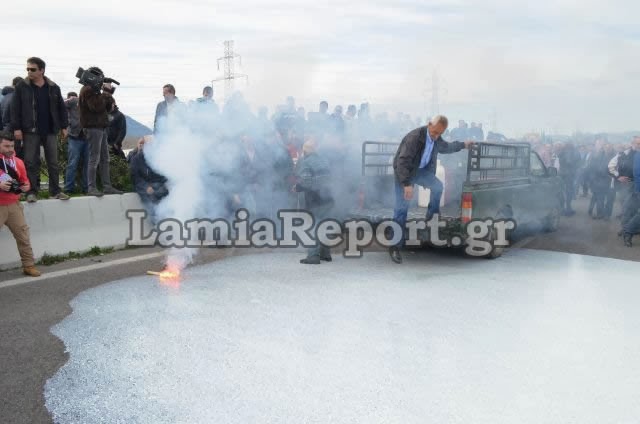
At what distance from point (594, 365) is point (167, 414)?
3045 mm

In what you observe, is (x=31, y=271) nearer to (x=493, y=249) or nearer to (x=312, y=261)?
(x=312, y=261)

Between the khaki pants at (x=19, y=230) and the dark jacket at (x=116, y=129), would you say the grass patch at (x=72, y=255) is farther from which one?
the dark jacket at (x=116, y=129)

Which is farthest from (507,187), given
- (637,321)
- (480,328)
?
(480,328)

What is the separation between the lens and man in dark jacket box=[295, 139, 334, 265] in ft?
24.9

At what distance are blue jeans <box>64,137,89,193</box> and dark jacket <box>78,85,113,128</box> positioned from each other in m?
0.43

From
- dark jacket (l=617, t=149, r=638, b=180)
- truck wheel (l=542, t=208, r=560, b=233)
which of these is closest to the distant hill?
truck wheel (l=542, t=208, r=560, b=233)

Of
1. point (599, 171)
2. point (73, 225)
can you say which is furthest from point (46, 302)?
point (599, 171)

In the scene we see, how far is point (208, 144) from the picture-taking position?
27.7 feet

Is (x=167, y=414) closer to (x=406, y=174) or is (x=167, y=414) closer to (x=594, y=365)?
(x=594, y=365)

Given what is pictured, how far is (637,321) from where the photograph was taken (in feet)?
16.6

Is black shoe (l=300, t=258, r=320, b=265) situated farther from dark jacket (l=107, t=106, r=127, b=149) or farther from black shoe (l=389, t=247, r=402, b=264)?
dark jacket (l=107, t=106, r=127, b=149)

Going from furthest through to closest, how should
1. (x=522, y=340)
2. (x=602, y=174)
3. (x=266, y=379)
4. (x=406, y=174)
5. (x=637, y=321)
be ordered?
(x=602, y=174)
(x=406, y=174)
(x=637, y=321)
(x=522, y=340)
(x=266, y=379)

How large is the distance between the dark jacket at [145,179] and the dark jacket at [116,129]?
90.4 inches

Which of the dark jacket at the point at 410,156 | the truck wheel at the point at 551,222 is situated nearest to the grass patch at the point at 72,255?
the dark jacket at the point at 410,156
